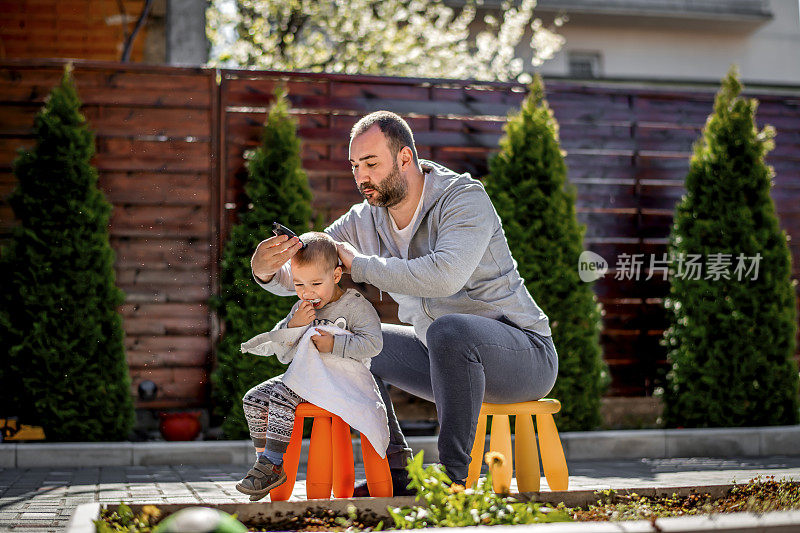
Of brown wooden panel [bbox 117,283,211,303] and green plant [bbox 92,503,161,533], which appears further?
brown wooden panel [bbox 117,283,211,303]

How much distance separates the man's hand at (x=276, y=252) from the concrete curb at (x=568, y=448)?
9.88ft

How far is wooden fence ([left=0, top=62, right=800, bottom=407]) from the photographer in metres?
6.68

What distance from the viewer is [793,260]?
8.06 meters

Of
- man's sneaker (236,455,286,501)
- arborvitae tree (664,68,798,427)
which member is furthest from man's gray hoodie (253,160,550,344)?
arborvitae tree (664,68,798,427)

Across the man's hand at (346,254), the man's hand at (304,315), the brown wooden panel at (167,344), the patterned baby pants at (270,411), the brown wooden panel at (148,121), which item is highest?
the brown wooden panel at (148,121)

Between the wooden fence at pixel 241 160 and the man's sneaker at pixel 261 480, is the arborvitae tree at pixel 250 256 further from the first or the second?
the man's sneaker at pixel 261 480

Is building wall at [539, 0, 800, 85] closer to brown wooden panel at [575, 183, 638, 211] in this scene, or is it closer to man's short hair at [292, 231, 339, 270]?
brown wooden panel at [575, 183, 638, 211]

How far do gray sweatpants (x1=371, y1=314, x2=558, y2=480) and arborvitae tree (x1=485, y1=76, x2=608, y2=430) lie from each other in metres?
3.14

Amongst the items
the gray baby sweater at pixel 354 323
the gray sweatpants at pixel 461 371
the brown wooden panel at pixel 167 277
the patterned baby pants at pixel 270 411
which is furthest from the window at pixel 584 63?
the patterned baby pants at pixel 270 411

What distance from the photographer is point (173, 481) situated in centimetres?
492

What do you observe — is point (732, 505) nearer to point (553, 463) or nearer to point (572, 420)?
point (553, 463)

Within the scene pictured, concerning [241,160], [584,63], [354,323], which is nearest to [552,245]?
[241,160]

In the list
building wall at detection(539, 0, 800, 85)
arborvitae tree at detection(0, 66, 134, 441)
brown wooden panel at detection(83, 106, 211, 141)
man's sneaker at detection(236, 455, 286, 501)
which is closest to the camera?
man's sneaker at detection(236, 455, 286, 501)

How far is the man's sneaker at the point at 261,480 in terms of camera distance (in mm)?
2881
